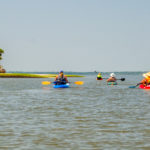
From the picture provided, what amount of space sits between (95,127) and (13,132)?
3294 mm

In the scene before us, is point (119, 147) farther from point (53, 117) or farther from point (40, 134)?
point (53, 117)

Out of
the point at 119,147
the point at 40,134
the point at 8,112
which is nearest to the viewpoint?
the point at 119,147

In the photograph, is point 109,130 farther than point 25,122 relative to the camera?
No

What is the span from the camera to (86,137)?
12.8 metres

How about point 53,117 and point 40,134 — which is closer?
point 40,134

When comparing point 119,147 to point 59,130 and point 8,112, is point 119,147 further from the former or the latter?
point 8,112

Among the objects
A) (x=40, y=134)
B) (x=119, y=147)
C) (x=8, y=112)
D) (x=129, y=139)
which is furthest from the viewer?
(x=8, y=112)

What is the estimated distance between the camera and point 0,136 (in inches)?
509

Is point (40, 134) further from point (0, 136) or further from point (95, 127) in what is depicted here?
point (95, 127)

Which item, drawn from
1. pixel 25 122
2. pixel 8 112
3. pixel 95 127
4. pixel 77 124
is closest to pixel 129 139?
pixel 95 127

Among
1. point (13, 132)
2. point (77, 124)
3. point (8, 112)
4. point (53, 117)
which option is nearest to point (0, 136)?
point (13, 132)

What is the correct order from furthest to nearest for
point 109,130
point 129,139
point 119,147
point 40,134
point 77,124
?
1. point 77,124
2. point 109,130
3. point 40,134
4. point 129,139
5. point 119,147

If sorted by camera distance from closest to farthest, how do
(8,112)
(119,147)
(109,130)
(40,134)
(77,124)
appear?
(119,147) → (40,134) → (109,130) → (77,124) → (8,112)

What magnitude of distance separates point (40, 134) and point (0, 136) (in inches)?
54.8
